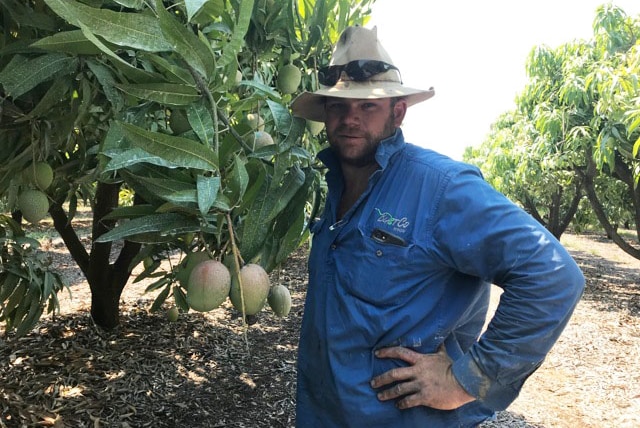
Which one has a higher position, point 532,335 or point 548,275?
point 548,275

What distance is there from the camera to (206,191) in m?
1.02

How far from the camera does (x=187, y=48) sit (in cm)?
103

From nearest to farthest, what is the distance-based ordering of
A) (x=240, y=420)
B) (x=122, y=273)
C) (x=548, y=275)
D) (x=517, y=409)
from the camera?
(x=548, y=275), (x=240, y=420), (x=517, y=409), (x=122, y=273)

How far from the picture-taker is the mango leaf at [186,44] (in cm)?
97

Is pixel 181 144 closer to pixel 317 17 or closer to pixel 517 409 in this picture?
pixel 317 17

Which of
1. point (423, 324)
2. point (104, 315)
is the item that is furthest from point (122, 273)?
point (423, 324)

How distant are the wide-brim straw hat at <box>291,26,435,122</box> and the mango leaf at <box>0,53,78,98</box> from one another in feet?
2.15

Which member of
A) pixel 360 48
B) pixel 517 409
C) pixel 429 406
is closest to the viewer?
pixel 429 406

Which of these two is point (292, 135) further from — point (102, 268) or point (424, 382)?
point (102, 268)

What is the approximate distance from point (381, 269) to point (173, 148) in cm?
68

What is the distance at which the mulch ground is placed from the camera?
3.44 metres

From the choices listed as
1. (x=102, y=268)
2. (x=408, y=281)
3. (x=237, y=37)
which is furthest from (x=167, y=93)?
(x=102, y=268)

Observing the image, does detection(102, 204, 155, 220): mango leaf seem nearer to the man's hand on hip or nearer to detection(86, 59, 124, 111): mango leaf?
detection(86, 59, 124, 111): mango leaf

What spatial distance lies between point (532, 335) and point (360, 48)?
3.22 ft
